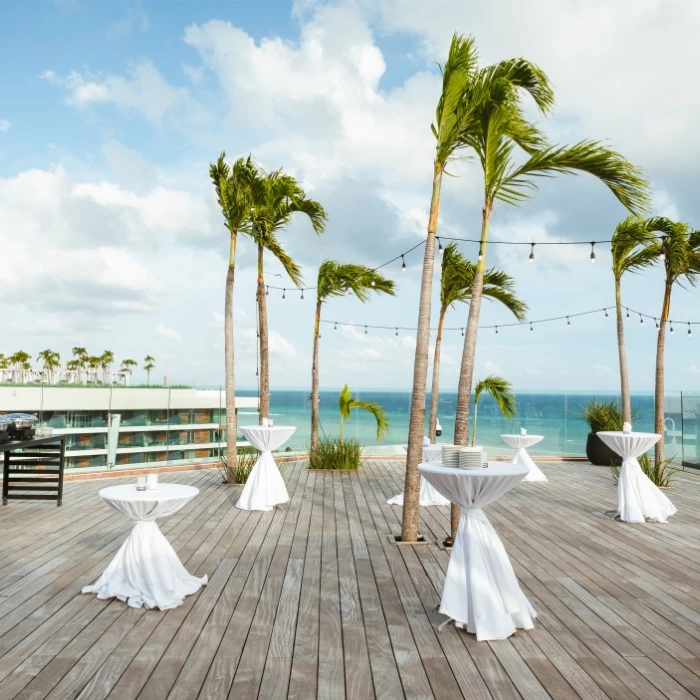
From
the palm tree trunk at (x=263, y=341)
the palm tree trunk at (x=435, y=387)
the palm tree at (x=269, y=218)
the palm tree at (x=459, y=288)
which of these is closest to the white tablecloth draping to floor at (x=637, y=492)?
the palm tree trunk at (x=435, y=387)

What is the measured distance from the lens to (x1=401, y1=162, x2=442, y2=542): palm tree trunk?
5.02 metres

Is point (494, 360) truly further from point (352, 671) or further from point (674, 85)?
point (352, 671)

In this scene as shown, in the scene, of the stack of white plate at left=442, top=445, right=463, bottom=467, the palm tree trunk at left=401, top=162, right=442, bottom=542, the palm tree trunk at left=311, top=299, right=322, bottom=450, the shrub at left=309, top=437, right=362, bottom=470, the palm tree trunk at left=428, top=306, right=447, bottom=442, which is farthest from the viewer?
the palm tree trunk at left=311, top=299, right=322, bottom=450

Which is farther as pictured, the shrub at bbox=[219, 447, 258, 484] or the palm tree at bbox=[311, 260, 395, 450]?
the palm tree at bbox=[311, 260, 395, 450]

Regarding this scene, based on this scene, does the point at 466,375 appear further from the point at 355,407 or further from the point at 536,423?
the point at 536,423

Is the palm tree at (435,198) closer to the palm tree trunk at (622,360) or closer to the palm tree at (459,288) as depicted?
the palm tree at (459,288)

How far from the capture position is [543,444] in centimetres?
1235

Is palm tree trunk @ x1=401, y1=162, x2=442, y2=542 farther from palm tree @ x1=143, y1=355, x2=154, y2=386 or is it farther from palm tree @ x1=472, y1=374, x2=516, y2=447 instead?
palm tree @ x1=143, y1=355, x2=154, y2=386

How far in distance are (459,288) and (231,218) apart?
3.73m

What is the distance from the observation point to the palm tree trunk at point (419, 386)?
5.02 metres

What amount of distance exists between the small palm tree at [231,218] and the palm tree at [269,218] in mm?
163

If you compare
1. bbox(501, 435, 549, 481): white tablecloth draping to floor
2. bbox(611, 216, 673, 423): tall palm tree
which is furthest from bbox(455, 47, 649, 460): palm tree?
bbox(501, 435, 549, 481): white tablecloth draping to floor

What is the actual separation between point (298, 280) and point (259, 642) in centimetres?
671

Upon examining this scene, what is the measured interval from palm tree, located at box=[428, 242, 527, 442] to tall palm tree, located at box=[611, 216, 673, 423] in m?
1.45
